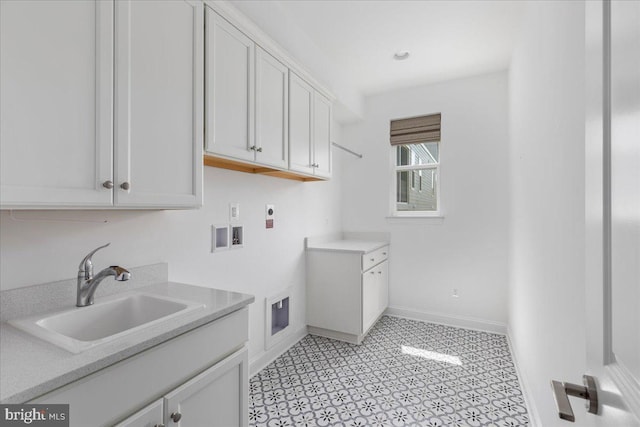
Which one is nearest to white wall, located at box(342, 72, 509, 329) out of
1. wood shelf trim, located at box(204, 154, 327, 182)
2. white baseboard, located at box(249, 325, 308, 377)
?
A: white baseboard, located at box(249, 325, 308, 377)

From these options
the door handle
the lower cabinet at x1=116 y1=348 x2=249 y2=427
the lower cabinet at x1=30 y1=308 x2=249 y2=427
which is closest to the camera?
the door handle

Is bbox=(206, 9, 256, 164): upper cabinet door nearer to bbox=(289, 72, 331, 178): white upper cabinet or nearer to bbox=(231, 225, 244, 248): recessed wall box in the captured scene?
bbox=(289, 72, 331, 178): white upper cabinet

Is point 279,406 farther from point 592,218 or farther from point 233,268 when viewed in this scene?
point 592,218

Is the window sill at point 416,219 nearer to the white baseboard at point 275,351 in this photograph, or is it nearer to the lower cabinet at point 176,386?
the white baseboard at point 275,351

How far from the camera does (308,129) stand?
242 centimetres

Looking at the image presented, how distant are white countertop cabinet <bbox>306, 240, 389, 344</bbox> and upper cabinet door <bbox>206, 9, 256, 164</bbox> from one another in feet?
4.64

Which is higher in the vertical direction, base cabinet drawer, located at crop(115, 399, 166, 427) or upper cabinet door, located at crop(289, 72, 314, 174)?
upper cabinet door, located at crop(289, 72, 314, 174)

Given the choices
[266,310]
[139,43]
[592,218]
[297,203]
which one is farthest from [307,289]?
[592,218]

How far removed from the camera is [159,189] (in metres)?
1.28

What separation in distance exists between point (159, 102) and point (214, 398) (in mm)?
1251

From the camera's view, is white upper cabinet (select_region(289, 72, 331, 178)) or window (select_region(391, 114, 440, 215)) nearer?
white upper cabinet (select_region(289, 72, 331, 178))

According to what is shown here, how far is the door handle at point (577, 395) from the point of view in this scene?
534 millimetres

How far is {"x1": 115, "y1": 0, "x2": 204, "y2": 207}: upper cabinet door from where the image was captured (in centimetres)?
113

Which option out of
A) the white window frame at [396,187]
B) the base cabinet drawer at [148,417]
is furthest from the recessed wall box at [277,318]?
the white window frame at [396,187]
